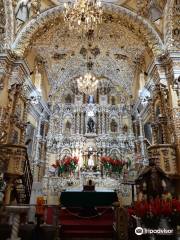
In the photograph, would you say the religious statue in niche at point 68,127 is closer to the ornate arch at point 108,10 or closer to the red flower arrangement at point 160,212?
the ornate arch at point 108,10

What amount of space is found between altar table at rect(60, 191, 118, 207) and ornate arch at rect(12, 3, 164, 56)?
746 centimetres

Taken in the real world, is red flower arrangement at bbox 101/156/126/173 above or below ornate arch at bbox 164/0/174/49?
below

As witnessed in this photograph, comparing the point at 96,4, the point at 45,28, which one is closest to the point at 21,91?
the point at 45,28

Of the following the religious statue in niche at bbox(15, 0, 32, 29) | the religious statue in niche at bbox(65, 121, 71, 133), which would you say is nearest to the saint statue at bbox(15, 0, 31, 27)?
the religious statue in niche at bbox(15, 0, 32, 29)

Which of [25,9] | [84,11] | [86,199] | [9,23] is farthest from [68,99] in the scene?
[86,199]

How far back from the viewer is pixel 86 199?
809cm

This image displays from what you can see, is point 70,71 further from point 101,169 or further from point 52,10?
point 101,169

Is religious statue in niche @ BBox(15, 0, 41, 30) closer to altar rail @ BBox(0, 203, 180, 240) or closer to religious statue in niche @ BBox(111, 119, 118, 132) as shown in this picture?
religious statue in niche @ BBox(111, 119, 118, 132)

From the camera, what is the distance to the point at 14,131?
10.3 meters

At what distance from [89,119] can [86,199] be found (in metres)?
8.67

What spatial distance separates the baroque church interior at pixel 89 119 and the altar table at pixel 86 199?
39 millimetres

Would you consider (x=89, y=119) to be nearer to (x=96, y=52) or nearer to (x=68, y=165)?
(x=68, y=165)

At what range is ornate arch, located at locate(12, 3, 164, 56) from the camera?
11.0 m

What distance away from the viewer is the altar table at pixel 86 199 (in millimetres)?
8031
